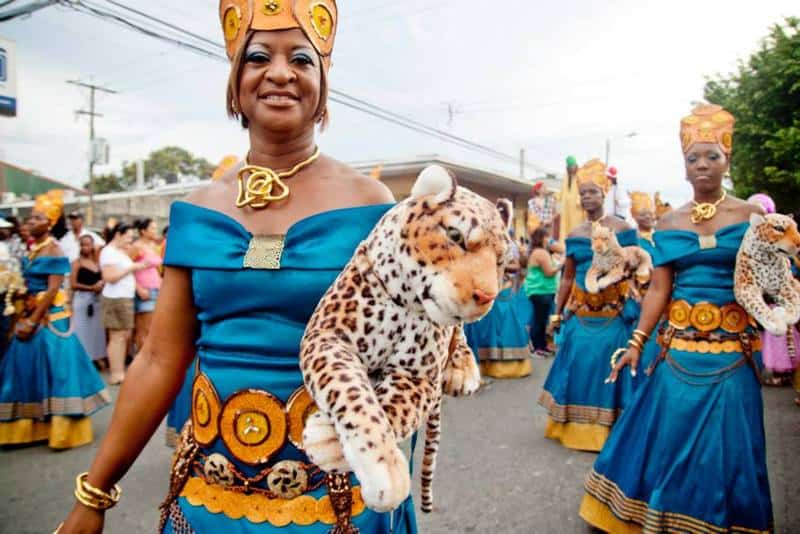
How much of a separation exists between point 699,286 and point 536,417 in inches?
128

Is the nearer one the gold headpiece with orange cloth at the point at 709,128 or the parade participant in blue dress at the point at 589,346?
the gold headpiece with orange cloth at the point at 709,128

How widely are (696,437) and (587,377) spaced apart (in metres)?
2.00

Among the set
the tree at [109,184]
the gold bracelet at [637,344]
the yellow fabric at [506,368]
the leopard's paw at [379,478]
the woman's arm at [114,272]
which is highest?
the tree at [109,184]

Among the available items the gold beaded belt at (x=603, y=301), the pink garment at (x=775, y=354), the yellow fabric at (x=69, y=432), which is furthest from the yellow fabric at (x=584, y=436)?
the yellow fabric at (x=69, y=432)

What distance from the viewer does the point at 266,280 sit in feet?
4.33

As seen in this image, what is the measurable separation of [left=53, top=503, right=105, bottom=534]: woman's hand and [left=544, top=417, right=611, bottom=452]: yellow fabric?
14.0 ft

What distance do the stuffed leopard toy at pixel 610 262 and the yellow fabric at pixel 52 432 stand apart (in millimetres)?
4589

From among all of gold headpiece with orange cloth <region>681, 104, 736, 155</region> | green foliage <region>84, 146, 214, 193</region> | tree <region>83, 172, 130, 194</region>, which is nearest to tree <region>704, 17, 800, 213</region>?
gold headpiece with orange cloth <region>681, 104, 736, 155</region>

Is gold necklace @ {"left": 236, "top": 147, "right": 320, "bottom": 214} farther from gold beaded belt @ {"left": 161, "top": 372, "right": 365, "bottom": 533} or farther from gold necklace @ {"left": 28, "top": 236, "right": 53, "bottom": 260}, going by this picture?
gold necklace @ {"left": 28, "top": 236, "right": 53, "bottom": 260}

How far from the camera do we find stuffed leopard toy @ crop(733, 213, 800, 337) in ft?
9.64

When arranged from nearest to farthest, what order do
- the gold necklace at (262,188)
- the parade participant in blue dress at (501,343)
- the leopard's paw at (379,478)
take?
the leopard's paw at (379,478) → the gold necklace at (262,188) → the parade participant in blue dress at (501,343)

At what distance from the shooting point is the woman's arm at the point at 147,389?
153 centimetres

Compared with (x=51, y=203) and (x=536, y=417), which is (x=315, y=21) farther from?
(x=536, y=417)

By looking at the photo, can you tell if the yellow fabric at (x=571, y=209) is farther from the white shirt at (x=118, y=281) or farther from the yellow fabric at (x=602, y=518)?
the white shirt at (x=118, y=281)
